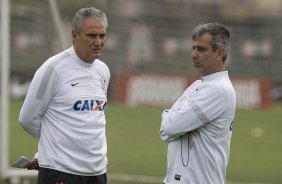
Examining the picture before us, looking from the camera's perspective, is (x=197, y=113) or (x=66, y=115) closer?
(x=197, y=113)

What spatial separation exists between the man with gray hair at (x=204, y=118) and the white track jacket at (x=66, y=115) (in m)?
0.58

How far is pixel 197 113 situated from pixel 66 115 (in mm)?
943

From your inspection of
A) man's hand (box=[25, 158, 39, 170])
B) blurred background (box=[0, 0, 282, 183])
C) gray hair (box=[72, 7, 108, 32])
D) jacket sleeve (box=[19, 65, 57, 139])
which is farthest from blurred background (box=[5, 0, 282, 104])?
gray hair (box=[72, 7, 108, 32])

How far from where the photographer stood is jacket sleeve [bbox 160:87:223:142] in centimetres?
502

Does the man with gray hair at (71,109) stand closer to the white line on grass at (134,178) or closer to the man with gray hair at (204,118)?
the man with gray hair at (204,118)

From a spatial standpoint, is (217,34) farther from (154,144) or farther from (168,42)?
(168,42)

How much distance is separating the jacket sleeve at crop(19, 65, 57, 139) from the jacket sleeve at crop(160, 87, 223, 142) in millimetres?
883

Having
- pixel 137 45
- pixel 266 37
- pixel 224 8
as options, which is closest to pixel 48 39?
pixel 137 45

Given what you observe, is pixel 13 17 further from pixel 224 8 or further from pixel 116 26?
pixel 224 8

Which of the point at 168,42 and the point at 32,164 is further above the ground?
the point at 168,42

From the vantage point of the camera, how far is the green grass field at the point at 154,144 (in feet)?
38.2

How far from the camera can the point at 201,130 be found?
508 cm

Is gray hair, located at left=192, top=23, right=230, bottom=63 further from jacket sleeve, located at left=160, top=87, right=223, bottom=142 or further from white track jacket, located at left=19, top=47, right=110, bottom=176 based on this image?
white track jacket, located at left=19, top=47, right=110, bottom=176

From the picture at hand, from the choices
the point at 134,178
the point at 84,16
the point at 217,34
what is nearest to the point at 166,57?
the point at 134,178
